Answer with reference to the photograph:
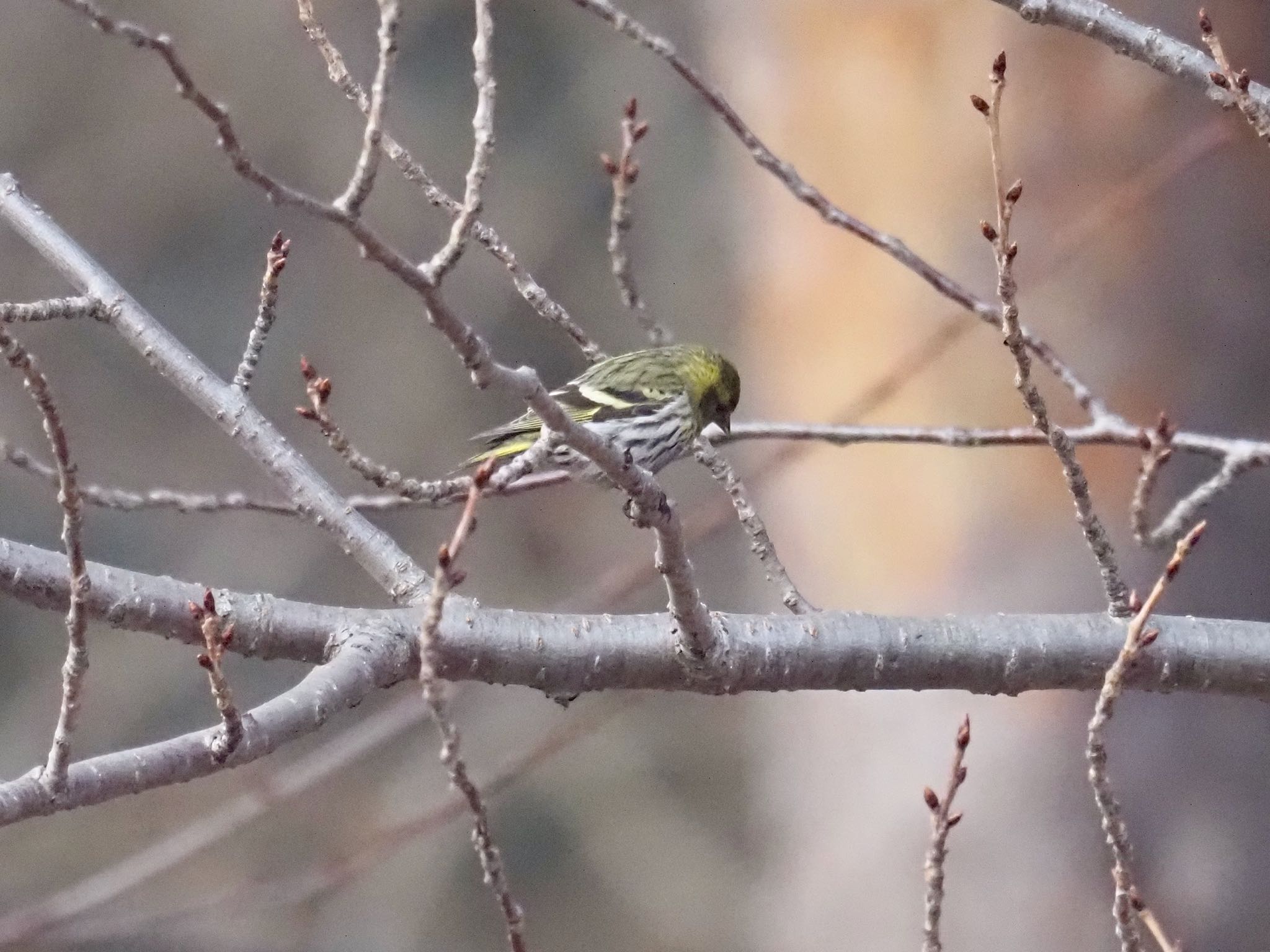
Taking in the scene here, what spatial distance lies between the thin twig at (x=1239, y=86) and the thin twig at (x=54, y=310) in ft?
3.09

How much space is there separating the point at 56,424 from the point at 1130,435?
112 centimetres

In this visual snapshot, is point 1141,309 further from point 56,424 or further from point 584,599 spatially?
point 56,424

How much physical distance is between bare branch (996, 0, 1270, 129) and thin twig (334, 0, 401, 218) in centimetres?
58

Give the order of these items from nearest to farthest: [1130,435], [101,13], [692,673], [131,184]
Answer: [101,13], [692,673], [1130,435], [131,184]

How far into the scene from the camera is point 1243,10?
1.92 meters

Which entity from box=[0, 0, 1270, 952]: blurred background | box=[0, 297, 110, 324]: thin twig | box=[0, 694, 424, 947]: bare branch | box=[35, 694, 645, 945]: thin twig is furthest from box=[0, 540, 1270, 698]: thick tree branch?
box=[0, 694, 424, 947]: bare branch

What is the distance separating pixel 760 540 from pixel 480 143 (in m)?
0.60

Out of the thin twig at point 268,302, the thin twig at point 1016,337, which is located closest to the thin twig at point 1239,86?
the thin twig at point 1016,337

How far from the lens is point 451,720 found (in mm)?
751

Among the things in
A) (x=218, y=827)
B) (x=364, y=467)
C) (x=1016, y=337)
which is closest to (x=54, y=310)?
(x=364, y=467)

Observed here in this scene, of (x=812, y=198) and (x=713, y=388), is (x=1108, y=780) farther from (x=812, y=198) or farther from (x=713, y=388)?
(x=713, y=388)

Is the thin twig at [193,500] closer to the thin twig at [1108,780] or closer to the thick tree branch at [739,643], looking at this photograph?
the thick tree branch at [739,643]

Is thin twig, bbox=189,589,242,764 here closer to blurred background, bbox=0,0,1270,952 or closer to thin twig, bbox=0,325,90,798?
thin twig, bbox=0,325,90,798

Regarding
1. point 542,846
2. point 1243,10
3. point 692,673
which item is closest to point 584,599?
point 692,673
